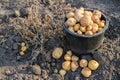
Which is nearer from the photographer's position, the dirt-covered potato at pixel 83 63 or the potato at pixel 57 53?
the dirt-covered potato at pixel 83 63

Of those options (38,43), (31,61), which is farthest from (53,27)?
(31,61)

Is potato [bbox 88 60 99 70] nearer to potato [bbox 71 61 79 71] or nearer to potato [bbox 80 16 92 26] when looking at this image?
potato [bbox 71 61 79 71]

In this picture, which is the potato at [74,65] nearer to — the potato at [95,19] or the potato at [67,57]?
the potato at [67,57]

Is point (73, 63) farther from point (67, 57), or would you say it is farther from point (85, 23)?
point (85, 23)

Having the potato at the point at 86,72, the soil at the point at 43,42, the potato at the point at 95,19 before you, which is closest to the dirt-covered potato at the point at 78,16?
the potato at the point at 95,19

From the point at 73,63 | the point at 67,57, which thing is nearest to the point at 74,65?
the point at 73,63

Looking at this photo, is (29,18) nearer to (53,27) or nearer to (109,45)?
(53,27)
